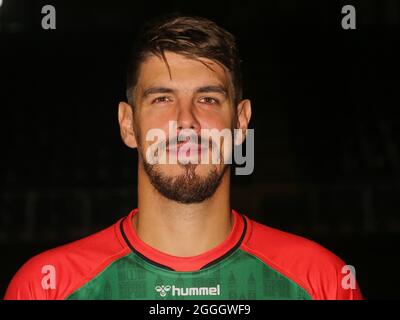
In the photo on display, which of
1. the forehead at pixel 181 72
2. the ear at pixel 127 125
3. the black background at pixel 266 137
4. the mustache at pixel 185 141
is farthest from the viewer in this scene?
the black background at pixel 266 137

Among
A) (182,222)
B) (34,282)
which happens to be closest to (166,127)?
(182,222)

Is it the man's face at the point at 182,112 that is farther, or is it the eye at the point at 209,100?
the eye at the point at 209,100

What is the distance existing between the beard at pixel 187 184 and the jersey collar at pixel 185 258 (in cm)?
27

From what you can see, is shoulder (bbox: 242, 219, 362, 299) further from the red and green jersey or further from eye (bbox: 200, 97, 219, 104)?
eye (bbox: 200, 97, 219, 104)

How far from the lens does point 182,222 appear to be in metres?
3.25

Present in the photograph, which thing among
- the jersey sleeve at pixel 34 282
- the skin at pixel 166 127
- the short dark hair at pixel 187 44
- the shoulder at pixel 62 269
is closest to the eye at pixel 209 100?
the skin at pixel 166 127

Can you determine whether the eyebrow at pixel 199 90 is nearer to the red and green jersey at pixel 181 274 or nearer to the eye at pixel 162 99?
the eye at pixel 162 99

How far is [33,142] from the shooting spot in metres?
9.21

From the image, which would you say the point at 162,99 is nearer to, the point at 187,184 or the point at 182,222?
the point at 187,184

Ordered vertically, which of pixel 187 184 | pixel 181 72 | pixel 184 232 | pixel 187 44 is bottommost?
pixel 184 232

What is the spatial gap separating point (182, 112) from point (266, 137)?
6100 millimetres

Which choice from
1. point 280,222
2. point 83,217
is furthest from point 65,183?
point 280,222

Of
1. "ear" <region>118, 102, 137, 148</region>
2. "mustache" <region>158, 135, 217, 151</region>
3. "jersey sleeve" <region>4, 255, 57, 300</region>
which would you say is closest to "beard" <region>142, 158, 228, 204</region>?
"mustache" <region>158, 135, 217, 151</region>

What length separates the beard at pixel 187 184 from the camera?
10.3 feet
